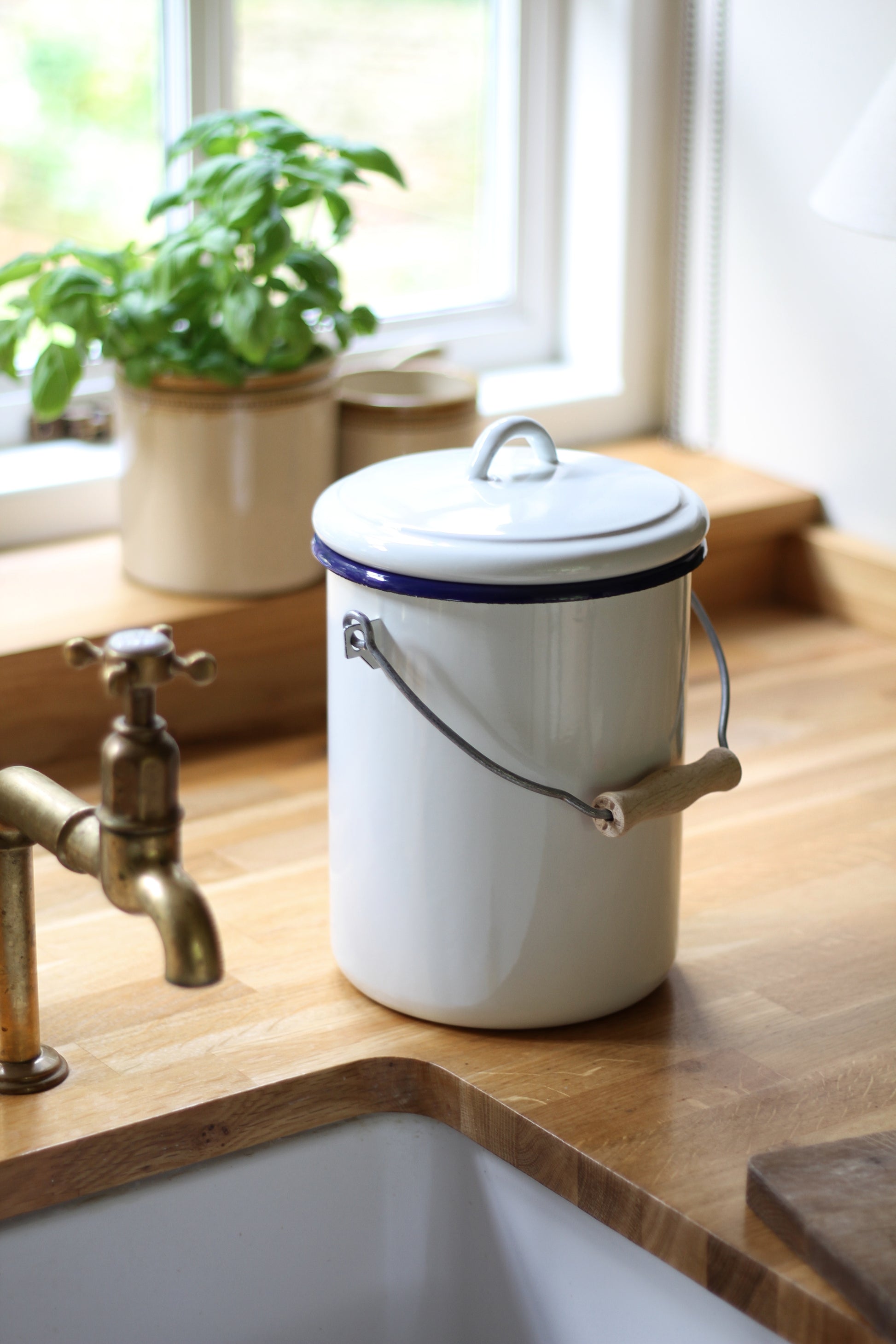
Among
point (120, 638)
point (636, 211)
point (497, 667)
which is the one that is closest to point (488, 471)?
point (497, 667)

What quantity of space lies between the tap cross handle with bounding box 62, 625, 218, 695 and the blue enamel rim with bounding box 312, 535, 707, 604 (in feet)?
0.47

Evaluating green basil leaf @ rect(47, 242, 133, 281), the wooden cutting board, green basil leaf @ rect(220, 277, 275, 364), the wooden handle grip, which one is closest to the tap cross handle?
the wooden handle grip

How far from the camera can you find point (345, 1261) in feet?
3.00

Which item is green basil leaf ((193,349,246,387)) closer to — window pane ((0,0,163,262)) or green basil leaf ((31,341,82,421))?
green basil leaf ((31,341,82,421))

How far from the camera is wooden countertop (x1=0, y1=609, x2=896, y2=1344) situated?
0.80 m

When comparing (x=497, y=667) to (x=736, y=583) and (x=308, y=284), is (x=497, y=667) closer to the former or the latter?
(x=308, y=284)

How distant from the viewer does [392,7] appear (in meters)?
1.66

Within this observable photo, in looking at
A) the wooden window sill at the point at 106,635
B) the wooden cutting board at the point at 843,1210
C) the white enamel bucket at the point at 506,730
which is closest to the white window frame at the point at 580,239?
the wooden window sill at the point at 106,635

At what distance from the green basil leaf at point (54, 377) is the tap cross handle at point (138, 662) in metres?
0.59

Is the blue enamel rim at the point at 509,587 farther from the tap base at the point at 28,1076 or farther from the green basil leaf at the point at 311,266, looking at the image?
the green basil leaf at the point at 311,266

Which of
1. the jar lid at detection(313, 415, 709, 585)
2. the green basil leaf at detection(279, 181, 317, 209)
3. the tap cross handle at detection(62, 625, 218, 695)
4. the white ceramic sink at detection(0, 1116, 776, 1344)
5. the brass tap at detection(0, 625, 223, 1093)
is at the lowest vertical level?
the white ceramic sink at detection(0, 1116, 776, 1344)

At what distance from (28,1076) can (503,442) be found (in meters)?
0.42

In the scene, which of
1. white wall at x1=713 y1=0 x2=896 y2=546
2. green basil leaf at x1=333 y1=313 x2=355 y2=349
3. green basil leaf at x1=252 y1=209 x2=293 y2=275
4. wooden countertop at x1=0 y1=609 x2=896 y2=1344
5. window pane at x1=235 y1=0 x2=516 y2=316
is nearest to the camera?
wooden countertop at x1=0 y1=609 x2=896 y2=1344

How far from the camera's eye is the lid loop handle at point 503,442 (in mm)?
871
